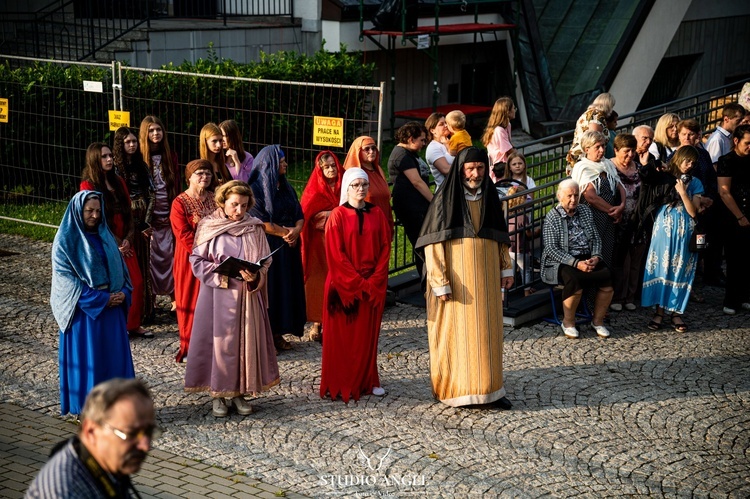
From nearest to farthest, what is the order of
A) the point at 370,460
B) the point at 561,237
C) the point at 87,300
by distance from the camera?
the point at 370,460
the point at 87,300
the point at 561,237

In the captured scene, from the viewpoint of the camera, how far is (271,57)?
57.4 feet

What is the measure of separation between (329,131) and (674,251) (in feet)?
11.9

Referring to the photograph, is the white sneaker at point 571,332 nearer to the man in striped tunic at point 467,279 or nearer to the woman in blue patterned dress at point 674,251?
Answer: the woman in blue patterned dress at point 674,251

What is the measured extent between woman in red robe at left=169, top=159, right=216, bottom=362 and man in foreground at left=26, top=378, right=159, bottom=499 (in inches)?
199

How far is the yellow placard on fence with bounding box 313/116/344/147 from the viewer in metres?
10.5

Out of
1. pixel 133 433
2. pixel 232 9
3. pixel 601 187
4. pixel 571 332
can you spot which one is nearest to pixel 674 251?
pixel 601 187

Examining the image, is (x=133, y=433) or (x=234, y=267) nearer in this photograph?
(x=133, y=433)

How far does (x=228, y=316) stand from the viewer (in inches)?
310

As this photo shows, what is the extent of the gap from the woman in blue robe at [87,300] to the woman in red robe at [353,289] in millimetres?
1613

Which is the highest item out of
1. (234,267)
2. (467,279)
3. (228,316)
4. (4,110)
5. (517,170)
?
(4,110)

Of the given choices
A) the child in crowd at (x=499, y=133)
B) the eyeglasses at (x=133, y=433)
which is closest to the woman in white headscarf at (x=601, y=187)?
the child in crowd at (x=499, y=133)

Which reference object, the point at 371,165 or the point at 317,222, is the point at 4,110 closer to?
the point at 317,222

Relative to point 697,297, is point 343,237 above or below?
above

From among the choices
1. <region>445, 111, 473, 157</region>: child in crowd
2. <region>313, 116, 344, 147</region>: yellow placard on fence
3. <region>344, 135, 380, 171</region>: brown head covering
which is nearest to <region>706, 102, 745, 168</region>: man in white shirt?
<region>445, 111, 473, 157</region>: child in crowd
